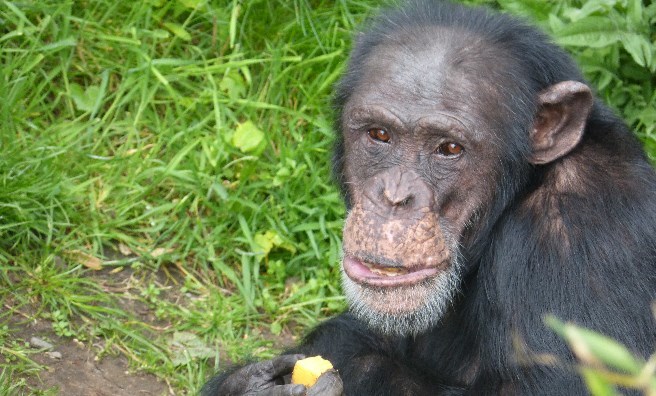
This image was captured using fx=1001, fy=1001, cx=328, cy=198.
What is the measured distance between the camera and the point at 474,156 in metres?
4.96

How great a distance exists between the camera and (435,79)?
497 centimetres

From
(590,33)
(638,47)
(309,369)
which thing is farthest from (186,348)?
(638,47)

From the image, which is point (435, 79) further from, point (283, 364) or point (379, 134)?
point (283, 364)

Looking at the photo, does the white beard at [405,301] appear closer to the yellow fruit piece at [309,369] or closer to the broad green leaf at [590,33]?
the yellow fruit piece at [309,369]

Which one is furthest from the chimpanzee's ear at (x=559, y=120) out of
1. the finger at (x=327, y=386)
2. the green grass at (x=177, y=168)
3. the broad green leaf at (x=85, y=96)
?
the broad green leaf at (x=85, y=96)

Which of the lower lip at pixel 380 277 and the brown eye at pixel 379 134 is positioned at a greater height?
the brown eye at pixel 379 134

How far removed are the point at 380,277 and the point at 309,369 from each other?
26.5 inches

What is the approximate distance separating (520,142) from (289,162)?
2.70 metres

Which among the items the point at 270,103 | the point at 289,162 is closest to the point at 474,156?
the point at 289,162

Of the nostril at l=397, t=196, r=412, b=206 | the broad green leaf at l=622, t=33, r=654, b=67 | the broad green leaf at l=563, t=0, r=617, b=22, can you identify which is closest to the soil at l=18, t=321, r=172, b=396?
the nostril at l=397, t=196, r=412, b=206

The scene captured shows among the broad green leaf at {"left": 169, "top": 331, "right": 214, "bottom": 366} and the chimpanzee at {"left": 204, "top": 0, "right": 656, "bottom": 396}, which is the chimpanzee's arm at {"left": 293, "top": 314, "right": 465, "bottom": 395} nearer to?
the chimpanzee at {"left": 204, "top": 0, "right": 656, "bottom": 396}

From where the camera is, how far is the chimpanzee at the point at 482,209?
4.57m

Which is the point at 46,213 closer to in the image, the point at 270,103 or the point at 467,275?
the point at 270,103

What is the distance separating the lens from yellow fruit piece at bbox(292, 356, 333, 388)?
198 inches
